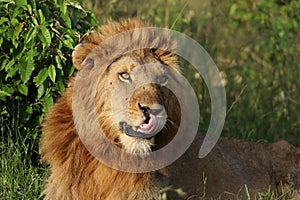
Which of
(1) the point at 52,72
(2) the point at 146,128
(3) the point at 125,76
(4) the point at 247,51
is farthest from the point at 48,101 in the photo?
(4) the point at 247,51

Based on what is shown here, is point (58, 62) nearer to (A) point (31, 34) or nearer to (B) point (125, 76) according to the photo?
(A) point (31, 34)

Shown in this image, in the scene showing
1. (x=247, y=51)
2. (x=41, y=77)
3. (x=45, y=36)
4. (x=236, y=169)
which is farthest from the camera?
(x=247, y=51)

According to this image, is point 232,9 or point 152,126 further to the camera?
point 232,9

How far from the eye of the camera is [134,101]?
3.93m

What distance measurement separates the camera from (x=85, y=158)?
4266 mm

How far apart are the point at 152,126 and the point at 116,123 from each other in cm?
23

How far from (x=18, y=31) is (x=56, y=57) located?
0.29 metres

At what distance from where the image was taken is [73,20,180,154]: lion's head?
12.9 ft

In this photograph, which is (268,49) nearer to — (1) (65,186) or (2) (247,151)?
(2) (247,151)

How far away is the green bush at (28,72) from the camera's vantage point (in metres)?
4.74

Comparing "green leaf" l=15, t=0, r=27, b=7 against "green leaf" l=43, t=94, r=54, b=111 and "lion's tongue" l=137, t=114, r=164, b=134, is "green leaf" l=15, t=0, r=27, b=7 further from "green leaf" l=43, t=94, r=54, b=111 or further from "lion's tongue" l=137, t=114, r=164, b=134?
"lion's tongue" l=137, t=114, r=164, b=134

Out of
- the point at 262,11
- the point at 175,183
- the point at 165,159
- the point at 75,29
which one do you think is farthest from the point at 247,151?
the point at 262,11

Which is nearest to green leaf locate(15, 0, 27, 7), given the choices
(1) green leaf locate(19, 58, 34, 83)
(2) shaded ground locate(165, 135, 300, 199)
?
(1) green leaf locate(19, 58, 34, 83)

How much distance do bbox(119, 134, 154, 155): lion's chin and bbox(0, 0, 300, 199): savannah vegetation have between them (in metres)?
0.87
